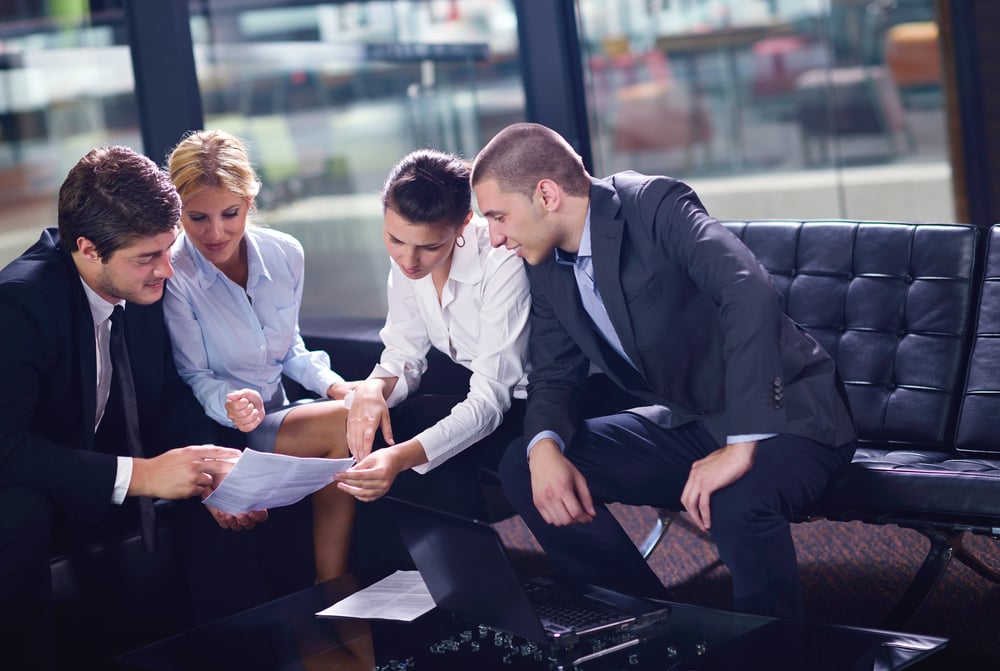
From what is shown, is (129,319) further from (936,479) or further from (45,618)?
(936,479)

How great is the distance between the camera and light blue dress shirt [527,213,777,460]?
2.42m

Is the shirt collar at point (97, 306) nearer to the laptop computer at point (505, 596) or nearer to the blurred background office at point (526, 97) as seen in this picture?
the laptop computer at point (505, 596)

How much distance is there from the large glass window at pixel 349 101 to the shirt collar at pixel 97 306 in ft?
7.39

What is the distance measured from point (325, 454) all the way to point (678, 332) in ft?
2.95

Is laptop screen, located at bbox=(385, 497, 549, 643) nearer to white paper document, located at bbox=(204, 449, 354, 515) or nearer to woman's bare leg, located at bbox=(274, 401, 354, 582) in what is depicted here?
white paper document, located at bbox=(204, 449, 354, 515)

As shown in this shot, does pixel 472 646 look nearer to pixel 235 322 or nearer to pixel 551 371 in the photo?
pixel 551 371

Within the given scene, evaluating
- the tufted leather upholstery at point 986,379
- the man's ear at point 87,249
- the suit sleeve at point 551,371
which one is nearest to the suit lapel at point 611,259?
the suit sleeve at point 551,371

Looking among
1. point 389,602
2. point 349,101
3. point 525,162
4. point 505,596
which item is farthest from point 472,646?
point 349,101

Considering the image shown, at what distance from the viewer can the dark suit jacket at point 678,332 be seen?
2156 mm

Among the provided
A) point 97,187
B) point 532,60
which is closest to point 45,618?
point 97,187

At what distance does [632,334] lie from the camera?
2385 mm

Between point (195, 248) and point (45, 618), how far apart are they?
0.94m

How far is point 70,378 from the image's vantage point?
2.32 m

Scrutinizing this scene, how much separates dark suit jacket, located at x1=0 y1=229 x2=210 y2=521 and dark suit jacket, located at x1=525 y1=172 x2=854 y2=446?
0.95 metres
